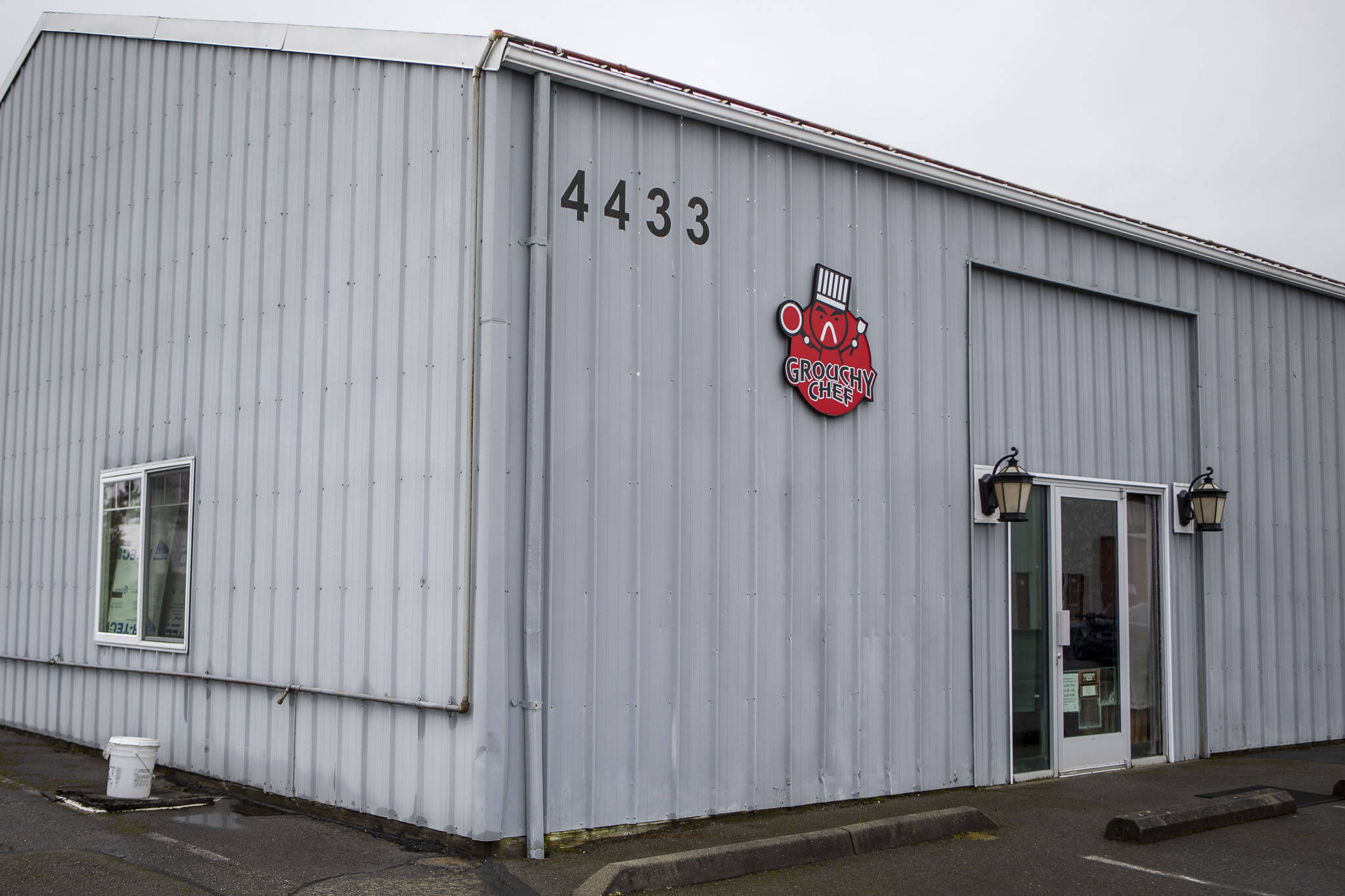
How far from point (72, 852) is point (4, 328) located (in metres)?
8.19

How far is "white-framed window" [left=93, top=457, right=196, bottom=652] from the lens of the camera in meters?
9.12

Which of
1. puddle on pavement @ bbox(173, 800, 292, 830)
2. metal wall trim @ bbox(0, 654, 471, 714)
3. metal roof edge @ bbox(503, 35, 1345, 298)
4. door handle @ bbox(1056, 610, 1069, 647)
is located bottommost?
puddle on pavement @ bbox(173, 800, 292, 830)

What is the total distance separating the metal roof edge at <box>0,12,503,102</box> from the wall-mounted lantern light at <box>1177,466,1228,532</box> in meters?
7.46

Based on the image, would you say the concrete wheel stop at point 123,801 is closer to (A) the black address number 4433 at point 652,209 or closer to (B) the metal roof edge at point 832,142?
(A) the black address number 4433 at point 652,209

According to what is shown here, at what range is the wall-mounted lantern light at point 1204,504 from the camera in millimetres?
10406

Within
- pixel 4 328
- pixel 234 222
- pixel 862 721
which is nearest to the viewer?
pixel 862 721

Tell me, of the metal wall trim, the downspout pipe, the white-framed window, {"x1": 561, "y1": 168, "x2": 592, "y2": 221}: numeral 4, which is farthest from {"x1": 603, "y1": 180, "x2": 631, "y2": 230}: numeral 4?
the white-framed window

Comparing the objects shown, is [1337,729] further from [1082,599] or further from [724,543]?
[724,543]

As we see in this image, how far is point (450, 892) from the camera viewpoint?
222 inches

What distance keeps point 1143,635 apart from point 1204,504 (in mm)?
1345

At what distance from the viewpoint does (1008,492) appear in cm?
894

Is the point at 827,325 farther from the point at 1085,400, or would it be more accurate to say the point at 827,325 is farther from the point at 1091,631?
the point at 1091,631

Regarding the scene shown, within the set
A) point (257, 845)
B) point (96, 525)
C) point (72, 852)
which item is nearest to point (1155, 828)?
point (257, 845)

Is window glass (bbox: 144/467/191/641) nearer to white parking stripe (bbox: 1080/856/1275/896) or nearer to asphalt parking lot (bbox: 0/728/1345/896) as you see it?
asphalt parking lot (bbox: 0/728/1345/896)
